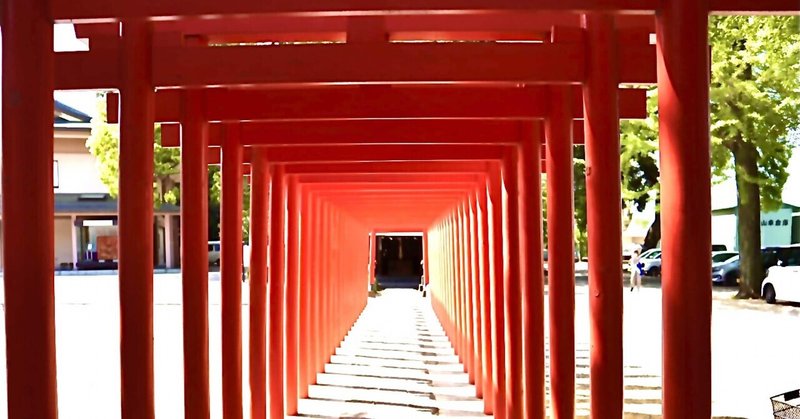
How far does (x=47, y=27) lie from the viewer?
13.0 ft

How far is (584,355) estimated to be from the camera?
13211mm

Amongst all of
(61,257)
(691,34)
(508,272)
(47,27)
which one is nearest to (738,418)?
(508,272)

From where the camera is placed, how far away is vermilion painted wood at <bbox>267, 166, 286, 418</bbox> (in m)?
8.84

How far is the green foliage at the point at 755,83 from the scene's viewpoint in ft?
57.8

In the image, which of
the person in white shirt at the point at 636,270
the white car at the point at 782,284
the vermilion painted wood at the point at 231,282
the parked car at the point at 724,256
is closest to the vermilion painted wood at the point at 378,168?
the vermilion painted wood at the point at 231,282

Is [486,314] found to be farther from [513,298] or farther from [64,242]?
[64,242]

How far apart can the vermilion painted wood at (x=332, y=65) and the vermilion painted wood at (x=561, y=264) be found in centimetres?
105

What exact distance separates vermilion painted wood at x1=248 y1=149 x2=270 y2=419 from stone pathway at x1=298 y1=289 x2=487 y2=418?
1918mm

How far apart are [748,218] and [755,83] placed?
13.8 ft

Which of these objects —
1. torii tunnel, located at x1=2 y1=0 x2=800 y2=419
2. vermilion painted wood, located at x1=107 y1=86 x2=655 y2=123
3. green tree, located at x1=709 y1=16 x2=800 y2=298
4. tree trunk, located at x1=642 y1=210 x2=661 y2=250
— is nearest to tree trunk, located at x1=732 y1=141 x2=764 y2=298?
green tree, located at x1=709 y1=16 x2=800 y2=298

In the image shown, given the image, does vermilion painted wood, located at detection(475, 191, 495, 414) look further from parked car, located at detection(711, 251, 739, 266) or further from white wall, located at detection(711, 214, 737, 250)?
white wall, located at detection(711, 214, 737, 250)

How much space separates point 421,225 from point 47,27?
2304 centimetres

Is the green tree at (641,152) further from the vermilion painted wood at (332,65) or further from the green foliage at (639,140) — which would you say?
the vermilion painted wood at (332,65)

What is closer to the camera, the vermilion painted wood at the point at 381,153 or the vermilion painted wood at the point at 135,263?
the vermilion painted wood at the point at 135,263
